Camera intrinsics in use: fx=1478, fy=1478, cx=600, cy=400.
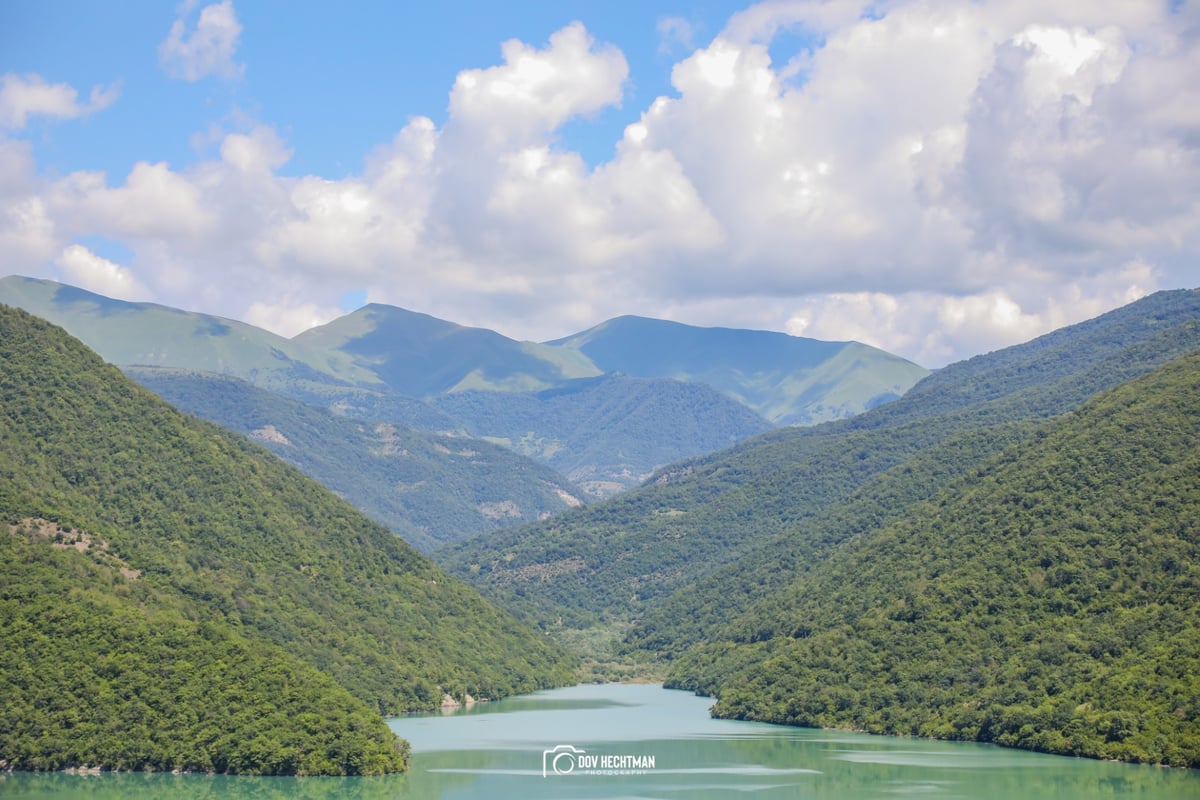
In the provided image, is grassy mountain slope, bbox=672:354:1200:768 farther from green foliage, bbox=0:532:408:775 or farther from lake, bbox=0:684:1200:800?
green foliage, bbox=0:532:408:775

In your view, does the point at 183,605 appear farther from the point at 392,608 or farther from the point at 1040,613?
the point at 1040,613

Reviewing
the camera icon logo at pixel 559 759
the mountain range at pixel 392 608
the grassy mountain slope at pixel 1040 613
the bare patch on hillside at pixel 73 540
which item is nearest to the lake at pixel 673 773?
the camera icon logo at pixel 559 759

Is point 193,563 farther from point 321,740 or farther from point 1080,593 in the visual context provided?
point 1080,593

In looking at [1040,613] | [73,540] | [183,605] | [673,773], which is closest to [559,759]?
[673,773]

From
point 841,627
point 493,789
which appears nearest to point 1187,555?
point 841,627

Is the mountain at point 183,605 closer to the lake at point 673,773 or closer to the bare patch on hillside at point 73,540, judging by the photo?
the bare patch on hillside at point 73,540

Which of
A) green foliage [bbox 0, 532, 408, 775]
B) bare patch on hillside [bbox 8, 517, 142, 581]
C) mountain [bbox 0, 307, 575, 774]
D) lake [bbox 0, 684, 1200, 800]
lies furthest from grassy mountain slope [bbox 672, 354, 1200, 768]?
bare patch on hillside [bbox 8, 517, 142, 581]
